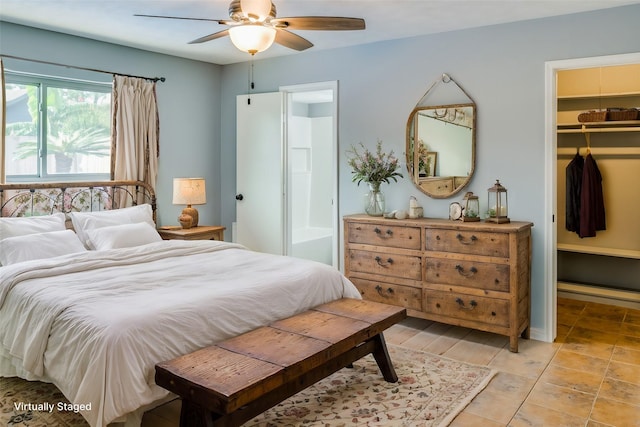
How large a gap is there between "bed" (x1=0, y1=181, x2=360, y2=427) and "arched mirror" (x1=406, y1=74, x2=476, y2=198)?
149cm

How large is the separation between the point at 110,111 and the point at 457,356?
3.88 meters

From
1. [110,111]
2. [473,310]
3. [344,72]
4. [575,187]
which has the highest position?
[344,72]

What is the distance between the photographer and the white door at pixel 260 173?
17.8 feet

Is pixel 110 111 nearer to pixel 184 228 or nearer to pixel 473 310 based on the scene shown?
pixel 184 228

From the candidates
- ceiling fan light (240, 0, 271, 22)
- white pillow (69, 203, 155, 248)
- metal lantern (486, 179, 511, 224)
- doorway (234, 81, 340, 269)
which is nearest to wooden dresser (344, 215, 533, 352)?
metal lantern (486, 179, 511, 224)

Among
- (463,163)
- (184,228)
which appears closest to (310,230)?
(184,228)

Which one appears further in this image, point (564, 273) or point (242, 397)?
point (564, 273)

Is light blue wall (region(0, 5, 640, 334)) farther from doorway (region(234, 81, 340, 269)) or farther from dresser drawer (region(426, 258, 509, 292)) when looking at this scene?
dresser drawer (region(426, 258, 509, 292))

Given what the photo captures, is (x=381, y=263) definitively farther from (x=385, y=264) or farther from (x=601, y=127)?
(x=601, y=127)

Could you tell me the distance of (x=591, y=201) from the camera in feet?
16.4

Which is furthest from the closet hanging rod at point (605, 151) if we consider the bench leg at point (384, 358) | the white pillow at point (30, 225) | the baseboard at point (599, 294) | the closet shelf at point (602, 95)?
the white pillow at point (30, 225)

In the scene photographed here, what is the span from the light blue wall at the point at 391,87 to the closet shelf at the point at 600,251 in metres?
1.39

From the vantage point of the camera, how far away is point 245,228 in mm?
5691

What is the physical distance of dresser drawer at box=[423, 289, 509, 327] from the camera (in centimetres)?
376
